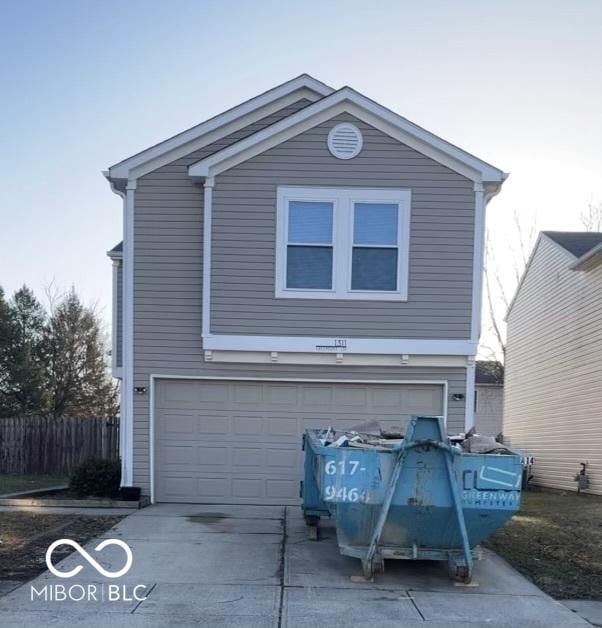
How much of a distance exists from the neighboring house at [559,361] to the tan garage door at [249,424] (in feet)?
20.8

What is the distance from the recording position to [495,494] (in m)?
6.07

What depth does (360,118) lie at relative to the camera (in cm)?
1041

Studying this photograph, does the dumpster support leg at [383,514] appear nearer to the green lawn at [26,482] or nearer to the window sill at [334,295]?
the window sill at [334,295]

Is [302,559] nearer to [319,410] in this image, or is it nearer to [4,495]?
[319,410]

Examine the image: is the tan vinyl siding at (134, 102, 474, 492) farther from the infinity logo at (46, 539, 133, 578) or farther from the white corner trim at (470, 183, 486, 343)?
the infinity logo at (46, 539, 133, 578)

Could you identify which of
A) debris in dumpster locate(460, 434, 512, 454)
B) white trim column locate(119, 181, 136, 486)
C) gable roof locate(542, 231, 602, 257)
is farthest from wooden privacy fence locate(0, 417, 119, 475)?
gable roof locate(542, 231, 602, 257)

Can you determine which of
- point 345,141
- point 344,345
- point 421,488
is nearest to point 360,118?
point 345,141

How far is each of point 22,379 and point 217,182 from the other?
62.0 ft

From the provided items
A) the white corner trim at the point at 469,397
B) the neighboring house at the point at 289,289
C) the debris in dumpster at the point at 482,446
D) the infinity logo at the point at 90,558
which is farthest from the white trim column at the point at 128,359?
the debris in dumpster at the point at 482,446

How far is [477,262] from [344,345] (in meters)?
2.45

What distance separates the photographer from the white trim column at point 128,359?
1044 cm

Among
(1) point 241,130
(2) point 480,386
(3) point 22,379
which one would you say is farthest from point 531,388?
(3) point 22,379

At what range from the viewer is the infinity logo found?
6379mm

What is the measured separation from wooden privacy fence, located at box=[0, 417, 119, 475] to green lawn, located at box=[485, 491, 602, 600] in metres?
9.50
